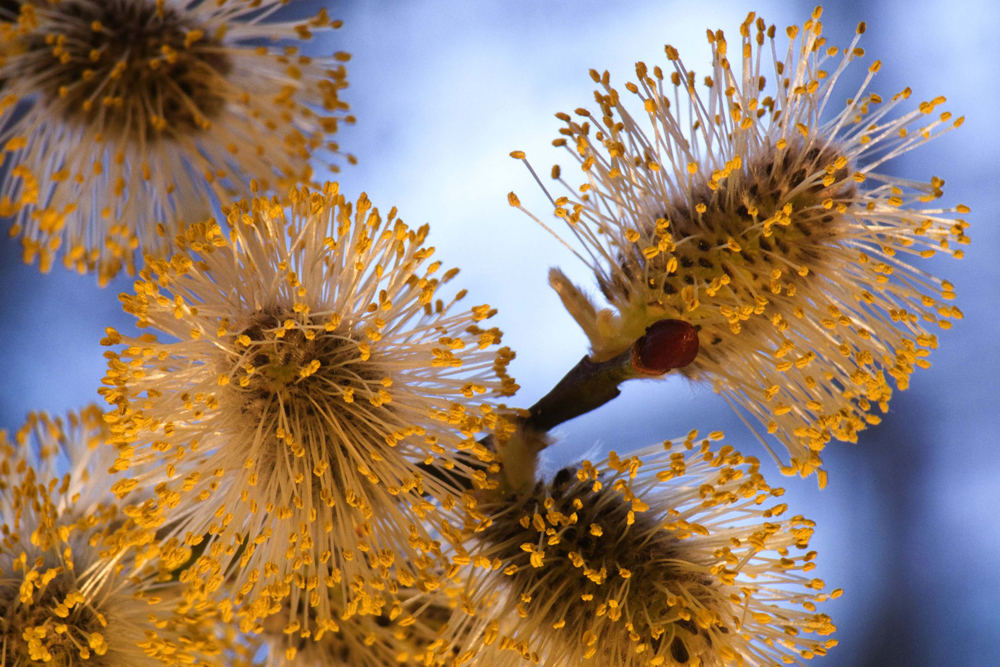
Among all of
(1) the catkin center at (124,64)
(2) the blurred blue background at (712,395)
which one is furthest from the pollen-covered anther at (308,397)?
(2) the blurred blue background at (712,395)

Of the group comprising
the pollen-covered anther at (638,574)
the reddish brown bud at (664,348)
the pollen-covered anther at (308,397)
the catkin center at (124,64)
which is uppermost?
the catkin center at (124,64)

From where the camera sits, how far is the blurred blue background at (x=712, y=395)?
82.0 inches

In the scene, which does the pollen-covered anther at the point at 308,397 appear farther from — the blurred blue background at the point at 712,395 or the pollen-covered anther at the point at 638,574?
the blurred blue background at the point at 712,395

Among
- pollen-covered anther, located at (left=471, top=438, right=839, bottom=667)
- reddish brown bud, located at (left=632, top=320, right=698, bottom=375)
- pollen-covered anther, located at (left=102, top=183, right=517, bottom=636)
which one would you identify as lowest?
pollen-covered anther, located at (left=471, top=438, right=839, bottom=667)

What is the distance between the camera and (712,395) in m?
2.02

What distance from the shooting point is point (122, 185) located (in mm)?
1350

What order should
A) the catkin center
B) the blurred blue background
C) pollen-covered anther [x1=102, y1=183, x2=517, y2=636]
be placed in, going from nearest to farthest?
pollen-covered anther [x1=102, y1=183, x2=517, y2=636] < the catkin center < the blurred blue background

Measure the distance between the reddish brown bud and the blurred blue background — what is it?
96cm

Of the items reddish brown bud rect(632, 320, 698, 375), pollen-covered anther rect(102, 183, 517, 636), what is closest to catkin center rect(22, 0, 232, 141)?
pollen-covered anther rect(102, 183, 517, 636)

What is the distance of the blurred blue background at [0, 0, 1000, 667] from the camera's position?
82.0 inches

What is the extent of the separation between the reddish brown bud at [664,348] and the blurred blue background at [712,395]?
0.96 m

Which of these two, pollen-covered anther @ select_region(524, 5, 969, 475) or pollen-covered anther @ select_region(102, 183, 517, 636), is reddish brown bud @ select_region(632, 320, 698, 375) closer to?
pollen-covered anther @ select_region(524, 5, 969, 475)

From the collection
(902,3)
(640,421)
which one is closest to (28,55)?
(640,421)

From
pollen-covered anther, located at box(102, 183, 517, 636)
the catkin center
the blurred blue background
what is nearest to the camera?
pollen-covered anther, located at box(102, 183, 517, 636)
